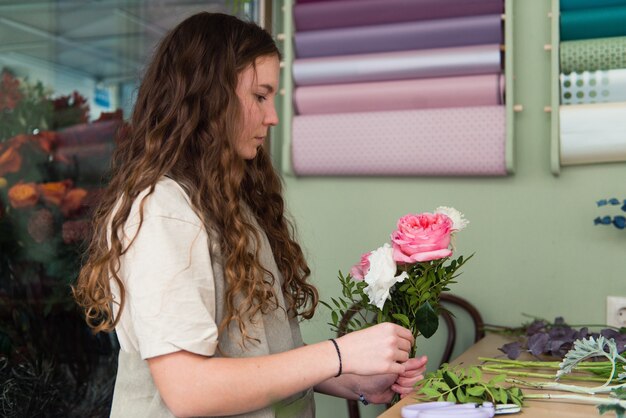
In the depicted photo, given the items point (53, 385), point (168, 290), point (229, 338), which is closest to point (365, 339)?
point (229, 338)

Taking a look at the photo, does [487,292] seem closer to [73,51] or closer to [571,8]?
[571,8]

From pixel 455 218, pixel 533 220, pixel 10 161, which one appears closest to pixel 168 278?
pixel 455 218

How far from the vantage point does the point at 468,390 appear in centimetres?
133

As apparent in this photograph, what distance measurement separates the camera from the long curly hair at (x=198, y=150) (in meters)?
1.35

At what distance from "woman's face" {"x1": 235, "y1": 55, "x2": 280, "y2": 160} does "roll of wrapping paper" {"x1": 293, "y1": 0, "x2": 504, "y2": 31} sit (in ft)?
4.02

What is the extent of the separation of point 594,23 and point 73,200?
66.8 inches

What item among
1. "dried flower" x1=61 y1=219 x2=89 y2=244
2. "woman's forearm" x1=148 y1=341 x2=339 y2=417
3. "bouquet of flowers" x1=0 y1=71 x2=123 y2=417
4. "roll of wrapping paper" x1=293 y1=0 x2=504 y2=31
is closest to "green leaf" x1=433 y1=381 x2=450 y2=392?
"woman's forearm" x1=148 y1=341 x2=339 y2=417

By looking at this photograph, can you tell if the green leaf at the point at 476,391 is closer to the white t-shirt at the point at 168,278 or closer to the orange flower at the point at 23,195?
the white t-shirt at the point at 168,278

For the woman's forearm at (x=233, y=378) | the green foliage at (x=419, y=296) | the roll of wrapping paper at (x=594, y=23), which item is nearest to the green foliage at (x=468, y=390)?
the green foliage at (x=419, y=296)

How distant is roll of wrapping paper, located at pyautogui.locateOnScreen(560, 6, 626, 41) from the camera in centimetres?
235

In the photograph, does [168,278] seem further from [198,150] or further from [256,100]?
[256,100]

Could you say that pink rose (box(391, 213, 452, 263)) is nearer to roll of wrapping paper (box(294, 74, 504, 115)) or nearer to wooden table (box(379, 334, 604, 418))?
wooden table (box(379, 334, 604, 418))

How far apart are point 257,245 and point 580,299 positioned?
1.38 metres

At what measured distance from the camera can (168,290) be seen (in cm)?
123
